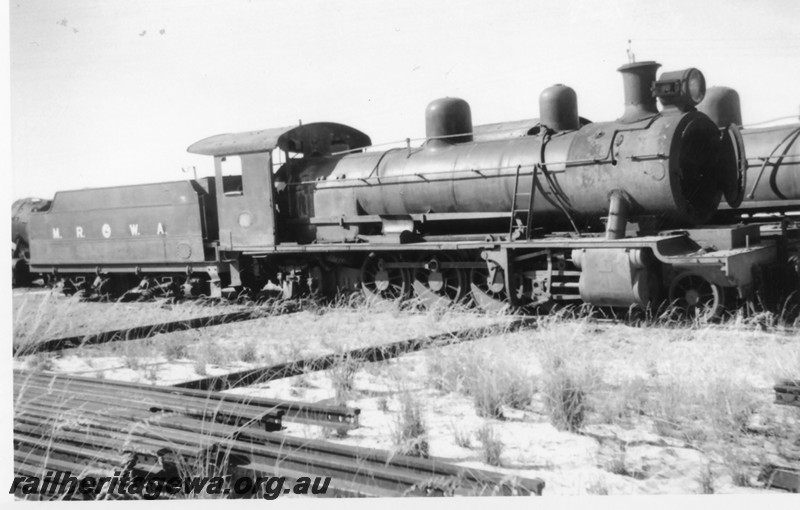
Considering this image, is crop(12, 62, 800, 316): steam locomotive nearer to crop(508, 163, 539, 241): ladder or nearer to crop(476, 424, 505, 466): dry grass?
crop(508, 163, 539, 241): ladder

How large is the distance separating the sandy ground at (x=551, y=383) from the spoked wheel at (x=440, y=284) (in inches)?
30.2

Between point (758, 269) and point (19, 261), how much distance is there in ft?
49.1

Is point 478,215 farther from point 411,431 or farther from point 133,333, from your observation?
point 411,431

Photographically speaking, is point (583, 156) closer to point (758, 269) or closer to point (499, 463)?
point (758, 269)

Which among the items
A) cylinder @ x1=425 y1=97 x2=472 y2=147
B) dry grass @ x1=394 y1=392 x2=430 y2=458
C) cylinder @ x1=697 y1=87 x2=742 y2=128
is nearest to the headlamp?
cylinder @ x1=697 y1=87 x2=742 y2=128

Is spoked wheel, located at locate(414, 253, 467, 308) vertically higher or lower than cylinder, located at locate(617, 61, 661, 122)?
lower

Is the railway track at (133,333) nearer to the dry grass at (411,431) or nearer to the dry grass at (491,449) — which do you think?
the dry grass at (411,431)

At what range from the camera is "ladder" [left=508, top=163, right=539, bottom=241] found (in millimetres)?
8180

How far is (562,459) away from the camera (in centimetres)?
383

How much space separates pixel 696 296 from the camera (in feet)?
23.8

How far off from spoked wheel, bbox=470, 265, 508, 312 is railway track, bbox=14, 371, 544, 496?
4350mm

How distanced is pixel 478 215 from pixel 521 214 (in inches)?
22.1

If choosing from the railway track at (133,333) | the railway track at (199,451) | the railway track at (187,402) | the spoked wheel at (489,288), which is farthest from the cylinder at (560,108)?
the railway track at (199,451)

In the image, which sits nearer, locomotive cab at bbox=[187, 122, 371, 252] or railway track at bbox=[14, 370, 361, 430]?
railway track at bbox=[14, 370, 361, 430]
